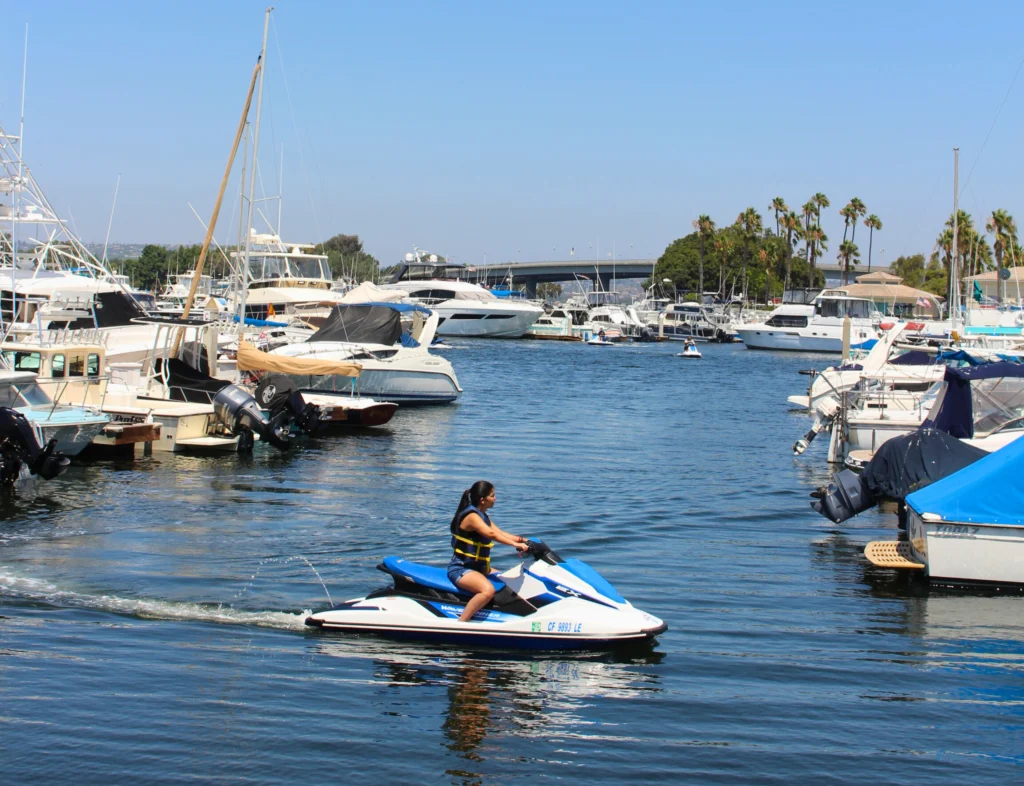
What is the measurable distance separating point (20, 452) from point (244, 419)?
24.2 feet

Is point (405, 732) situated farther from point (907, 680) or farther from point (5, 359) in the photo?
point (5, 359)

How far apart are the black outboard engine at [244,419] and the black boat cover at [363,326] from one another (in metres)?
13.3

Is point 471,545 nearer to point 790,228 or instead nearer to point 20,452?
point 20,452

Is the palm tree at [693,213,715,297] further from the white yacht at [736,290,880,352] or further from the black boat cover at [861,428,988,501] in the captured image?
the black boat cover at [861,428,988,501]

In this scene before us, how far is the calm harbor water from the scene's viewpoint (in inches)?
393

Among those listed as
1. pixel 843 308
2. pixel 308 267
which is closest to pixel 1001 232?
pixel 843 308

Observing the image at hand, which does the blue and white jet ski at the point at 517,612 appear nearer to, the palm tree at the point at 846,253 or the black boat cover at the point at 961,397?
the black boat cover at the point at 961,397

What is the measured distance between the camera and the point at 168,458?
89.7ft

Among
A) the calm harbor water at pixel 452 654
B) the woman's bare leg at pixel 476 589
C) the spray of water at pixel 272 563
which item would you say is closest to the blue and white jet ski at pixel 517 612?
the woman's bare leg at pixel 476 589

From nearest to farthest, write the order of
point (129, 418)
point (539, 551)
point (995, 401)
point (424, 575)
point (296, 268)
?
point (539, 551) < point (424, 575) < point (995, 401) < point (129, 418) < point (296, 268)

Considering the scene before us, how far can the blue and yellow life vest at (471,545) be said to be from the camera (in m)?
12.5

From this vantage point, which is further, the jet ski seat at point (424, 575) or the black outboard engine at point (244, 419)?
the black outboard engine at point (244, 419)

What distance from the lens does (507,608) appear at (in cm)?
1266

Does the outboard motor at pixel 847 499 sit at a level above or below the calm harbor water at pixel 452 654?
above
